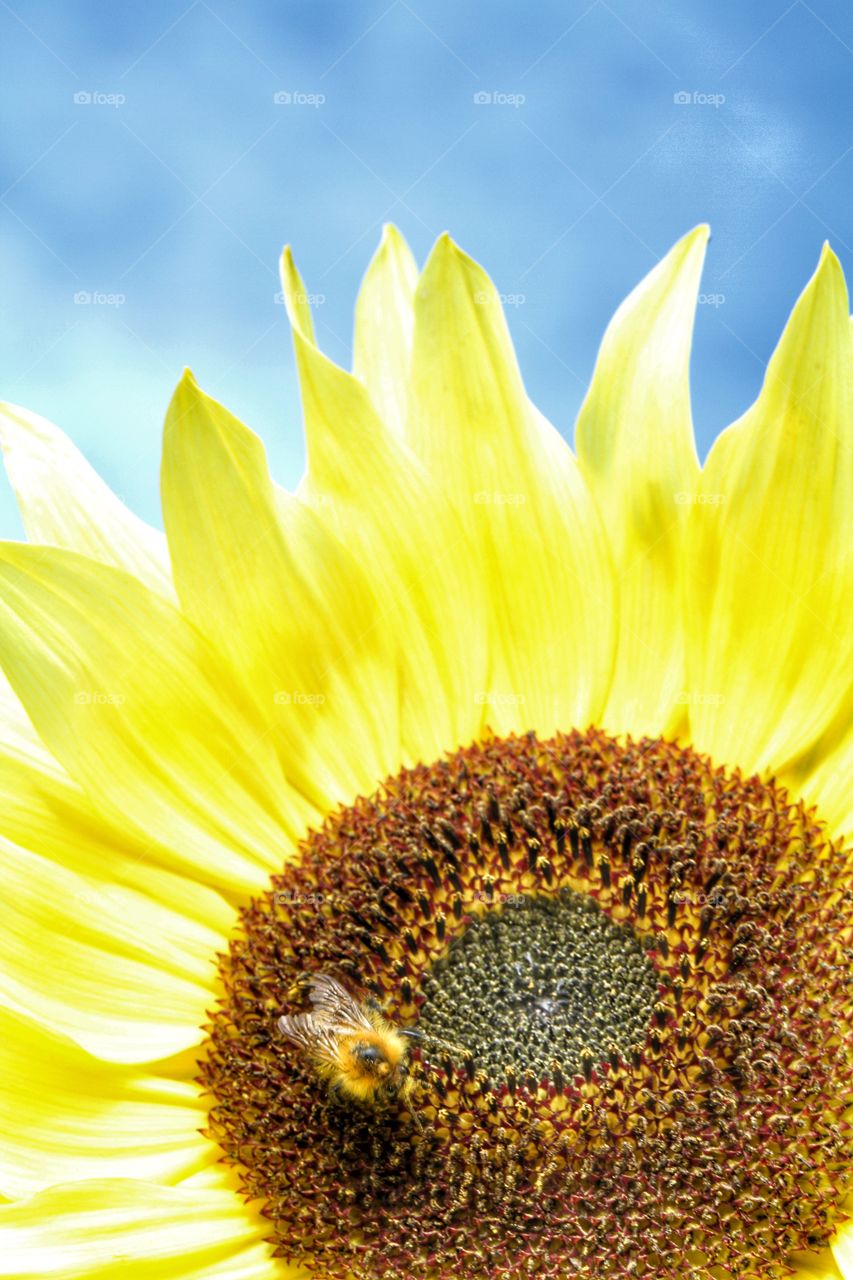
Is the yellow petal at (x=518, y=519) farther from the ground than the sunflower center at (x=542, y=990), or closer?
farther from the ground

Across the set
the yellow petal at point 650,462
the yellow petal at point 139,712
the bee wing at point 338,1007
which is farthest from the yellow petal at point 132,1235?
the yellow petal at point 650,462

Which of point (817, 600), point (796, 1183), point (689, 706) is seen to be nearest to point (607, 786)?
point (689, 706)

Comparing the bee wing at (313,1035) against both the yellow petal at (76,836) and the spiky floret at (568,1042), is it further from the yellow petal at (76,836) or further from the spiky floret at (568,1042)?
the yellow petal at (76,836)

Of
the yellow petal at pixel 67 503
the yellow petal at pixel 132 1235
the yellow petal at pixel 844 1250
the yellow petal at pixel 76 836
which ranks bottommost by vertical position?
the yellow petal at pixel 844 1250

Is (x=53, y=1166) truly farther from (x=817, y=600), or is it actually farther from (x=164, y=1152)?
(x=817, y=600)

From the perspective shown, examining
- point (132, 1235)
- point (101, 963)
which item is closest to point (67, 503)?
point (101, 963)

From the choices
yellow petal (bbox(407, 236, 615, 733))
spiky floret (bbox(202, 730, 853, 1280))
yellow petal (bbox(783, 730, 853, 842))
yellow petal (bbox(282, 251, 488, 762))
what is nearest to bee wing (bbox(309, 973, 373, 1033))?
spiky floret (bbox(202, 730, 853, 1280))

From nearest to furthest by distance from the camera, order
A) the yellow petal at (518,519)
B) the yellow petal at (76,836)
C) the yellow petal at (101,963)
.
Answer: the yellow petal at (101,963) < the yellow petal at (76,836) < the yellow petal at (518,519)
